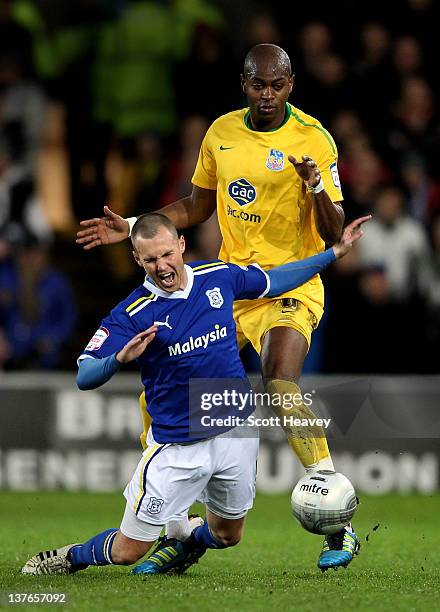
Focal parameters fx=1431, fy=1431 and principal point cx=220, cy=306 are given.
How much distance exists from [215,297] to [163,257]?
42 centimetres

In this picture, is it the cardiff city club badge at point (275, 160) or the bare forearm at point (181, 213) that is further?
the bare forearm at point (181, 213)

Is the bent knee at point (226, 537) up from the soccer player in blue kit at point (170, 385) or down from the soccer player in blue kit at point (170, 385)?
down

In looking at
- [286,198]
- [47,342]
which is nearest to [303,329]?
[286,198]

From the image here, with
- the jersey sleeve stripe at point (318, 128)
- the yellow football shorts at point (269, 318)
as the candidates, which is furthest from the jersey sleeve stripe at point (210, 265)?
the jersey sleeve stripe at point (318, 128)

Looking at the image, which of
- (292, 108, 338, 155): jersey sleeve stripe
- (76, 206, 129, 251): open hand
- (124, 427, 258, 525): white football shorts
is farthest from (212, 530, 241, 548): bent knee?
(292, 108, 338, 155): jersey sleeve stripe

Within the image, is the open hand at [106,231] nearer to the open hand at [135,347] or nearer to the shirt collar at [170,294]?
the shirt collar at [170,294]

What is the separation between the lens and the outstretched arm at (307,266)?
7.27 metres

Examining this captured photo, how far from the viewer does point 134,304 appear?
6.79 meters

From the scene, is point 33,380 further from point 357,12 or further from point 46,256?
point 357,12

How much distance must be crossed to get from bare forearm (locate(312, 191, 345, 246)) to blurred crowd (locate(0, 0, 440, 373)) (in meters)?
4.62

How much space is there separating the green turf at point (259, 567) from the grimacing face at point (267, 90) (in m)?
2.40

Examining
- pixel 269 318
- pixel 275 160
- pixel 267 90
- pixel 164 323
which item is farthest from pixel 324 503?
pixel 267 90

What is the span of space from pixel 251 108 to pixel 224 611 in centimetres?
285

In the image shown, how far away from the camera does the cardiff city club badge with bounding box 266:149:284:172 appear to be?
299 inches
